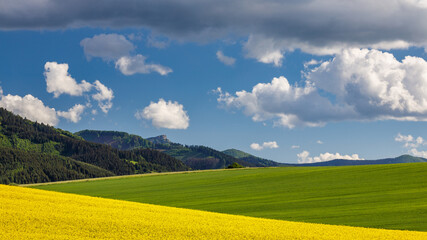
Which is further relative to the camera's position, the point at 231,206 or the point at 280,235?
the point at 231,206

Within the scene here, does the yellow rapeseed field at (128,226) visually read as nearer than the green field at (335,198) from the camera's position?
Yes

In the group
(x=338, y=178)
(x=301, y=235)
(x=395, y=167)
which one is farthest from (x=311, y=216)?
(x=395, y=167)

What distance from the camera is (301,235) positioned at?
24.5m

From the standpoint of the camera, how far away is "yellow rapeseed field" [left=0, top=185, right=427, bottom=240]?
21750mm

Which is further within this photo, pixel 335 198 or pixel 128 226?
pixel 335 198

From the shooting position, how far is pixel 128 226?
23844 millimetres

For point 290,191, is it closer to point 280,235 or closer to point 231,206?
point 231,206

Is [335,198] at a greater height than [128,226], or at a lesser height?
lesser

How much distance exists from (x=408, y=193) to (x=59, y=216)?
1597 inches

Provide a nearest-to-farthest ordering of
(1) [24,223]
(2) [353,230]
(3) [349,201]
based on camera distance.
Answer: (1) [24,223] < (2) [353,230] < (3) [349,201]

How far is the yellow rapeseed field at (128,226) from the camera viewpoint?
21750mm

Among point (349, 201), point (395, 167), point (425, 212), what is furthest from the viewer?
point (395, 167)

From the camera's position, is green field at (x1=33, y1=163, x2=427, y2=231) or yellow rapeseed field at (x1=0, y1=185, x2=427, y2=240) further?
green field at (x1=33, y1=163, x2=427, y2=231)

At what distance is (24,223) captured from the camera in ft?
73.2
